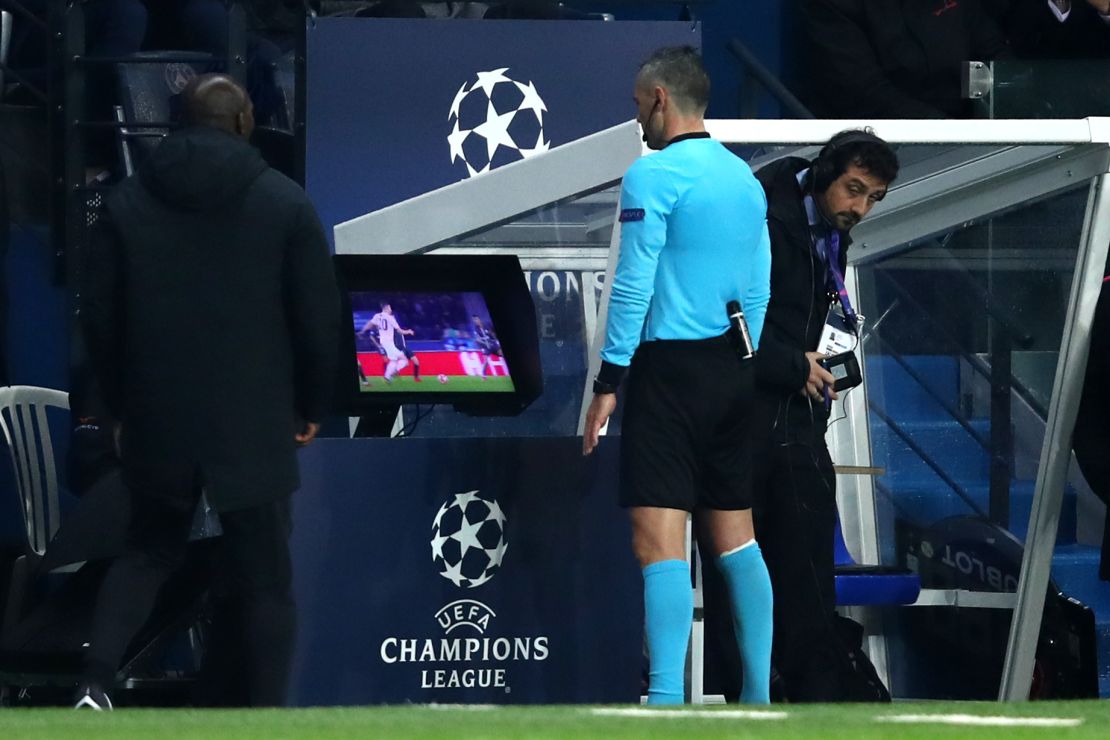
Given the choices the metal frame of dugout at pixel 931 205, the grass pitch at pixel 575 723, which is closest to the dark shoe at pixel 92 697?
the grass pitch at pixel 575 723

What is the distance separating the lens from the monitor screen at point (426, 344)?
18.2 ft

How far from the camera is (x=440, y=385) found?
5570mm

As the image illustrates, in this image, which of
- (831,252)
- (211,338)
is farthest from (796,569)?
(211,338)

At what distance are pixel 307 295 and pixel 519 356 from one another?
37.3 inches

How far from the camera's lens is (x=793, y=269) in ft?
→ 17.6

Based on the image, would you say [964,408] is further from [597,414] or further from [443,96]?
[443,96]

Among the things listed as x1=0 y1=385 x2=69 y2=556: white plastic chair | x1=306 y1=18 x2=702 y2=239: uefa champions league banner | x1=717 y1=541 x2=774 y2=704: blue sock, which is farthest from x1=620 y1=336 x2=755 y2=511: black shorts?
x1=0 y1=385 x2=69 y2=556: white plastic chair

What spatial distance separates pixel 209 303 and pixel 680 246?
1.23m

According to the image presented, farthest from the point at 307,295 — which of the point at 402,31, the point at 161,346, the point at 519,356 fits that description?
the point at 402,31

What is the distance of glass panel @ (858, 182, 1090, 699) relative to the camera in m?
5.98

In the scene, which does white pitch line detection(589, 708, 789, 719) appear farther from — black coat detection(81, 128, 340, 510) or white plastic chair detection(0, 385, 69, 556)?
white plastic chair detection(0, 385, 69, 556)

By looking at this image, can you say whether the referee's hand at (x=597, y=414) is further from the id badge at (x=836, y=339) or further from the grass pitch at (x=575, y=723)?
the grass pitch at (x=575, y=723)

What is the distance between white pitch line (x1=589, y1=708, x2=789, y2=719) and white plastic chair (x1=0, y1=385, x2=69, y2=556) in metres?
2.92

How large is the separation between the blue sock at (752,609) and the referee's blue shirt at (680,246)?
1.97 feet
